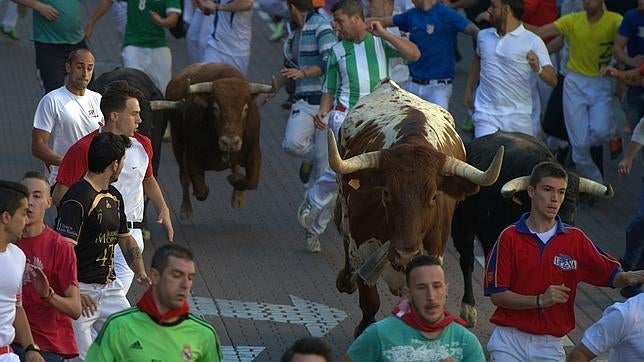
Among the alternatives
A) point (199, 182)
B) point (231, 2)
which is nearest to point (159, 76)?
point (231, 2)

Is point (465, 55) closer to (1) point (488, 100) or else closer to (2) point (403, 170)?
(1) point (488, 100)

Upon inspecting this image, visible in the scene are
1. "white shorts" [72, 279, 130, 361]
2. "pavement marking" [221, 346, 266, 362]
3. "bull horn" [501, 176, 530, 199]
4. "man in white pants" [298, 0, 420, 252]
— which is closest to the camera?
"white shorts" [72, 279, 130, 361]

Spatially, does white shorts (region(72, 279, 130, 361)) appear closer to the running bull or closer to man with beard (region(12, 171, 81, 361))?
man with beard (region(12, 171, 81, 361))

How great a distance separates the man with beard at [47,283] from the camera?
8249mm

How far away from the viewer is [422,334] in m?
7.25

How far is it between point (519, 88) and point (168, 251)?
7758mm

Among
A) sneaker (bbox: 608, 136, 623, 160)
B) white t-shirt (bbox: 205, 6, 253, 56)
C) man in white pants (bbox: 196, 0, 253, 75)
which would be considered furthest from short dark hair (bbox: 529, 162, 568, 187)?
white t-shirt (bbox: 205, 6, 253, 56)

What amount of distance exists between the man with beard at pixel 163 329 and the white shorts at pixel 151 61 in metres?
10.5

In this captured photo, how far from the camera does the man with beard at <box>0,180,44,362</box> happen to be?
25.6 feet

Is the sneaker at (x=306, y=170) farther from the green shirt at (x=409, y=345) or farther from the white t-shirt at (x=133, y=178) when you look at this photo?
the green shirt at (x=409, y=345)

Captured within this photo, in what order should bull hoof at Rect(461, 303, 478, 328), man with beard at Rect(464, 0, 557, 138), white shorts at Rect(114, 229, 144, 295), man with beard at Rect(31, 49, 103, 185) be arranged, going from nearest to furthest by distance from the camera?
white shorts at Rect(114, 229, 144, 295)
man with beard at Rect(31, 49, 103, 185)
bull hoof at Rect(461, 303, 478, 328)
man with beard at Rect(464, 0, 557, 138)

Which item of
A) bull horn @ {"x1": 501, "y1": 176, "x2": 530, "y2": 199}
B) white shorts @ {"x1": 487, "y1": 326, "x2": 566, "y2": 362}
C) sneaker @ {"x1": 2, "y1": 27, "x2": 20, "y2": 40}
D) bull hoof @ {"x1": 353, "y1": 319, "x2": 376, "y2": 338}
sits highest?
bull horn @ {"x1": 501, "y1": 176, "x2": 530, "y2": 199}

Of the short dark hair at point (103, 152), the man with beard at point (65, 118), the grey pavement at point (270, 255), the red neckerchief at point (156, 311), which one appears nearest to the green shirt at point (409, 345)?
the red neckerchief at point (156, 311)

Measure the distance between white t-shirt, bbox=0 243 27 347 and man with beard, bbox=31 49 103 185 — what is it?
12.9 feet
